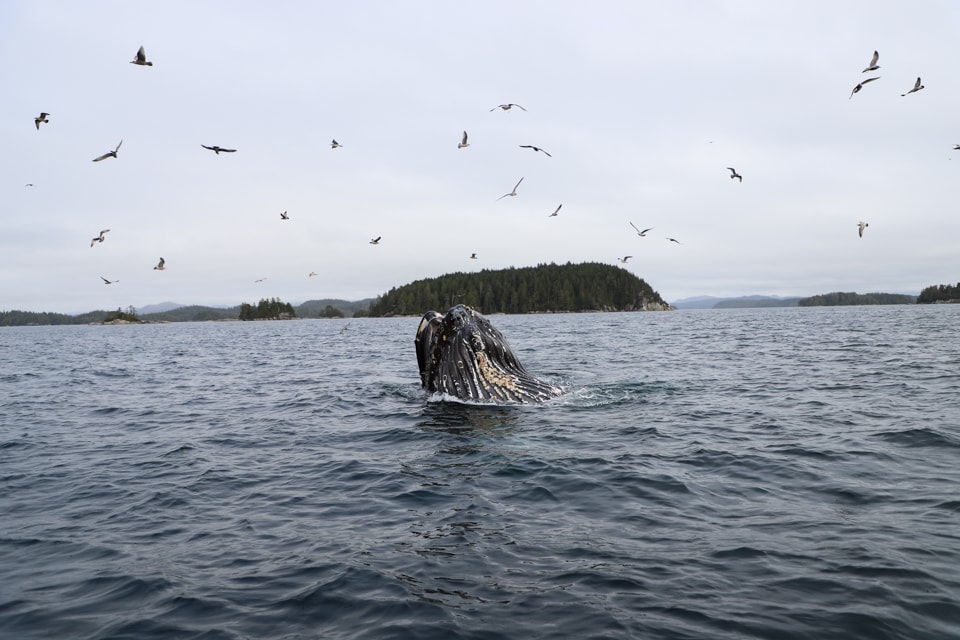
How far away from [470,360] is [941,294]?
221852 millimetres

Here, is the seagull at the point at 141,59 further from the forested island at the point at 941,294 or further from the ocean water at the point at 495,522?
the forested island at the point at 941,294

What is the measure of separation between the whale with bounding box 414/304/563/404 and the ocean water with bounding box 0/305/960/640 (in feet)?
1.36

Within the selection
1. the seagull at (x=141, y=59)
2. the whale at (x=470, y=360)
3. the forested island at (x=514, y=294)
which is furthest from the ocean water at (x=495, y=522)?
the forested island at (x=514, y=294)

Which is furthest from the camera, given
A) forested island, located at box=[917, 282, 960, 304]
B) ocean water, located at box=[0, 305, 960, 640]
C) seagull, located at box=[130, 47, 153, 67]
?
forested island, located at box=[917, 282, 960, 304]

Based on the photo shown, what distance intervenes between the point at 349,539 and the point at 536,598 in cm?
229

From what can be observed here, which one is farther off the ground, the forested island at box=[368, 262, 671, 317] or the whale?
the forested island at box=[368, 262, 671, 317]

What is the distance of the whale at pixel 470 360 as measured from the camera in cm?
1202

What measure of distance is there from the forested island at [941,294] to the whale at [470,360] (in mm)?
216862

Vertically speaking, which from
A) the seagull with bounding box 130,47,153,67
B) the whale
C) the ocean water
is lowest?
the ocean water

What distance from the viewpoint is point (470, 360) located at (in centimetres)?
1209

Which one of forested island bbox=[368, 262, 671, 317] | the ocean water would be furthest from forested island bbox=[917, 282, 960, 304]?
the ocean water

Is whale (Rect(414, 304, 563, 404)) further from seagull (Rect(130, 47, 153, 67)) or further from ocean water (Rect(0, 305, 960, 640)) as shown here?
seagull (Rect(130, 47, 153, 67))

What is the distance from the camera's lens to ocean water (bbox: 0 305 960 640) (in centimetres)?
471

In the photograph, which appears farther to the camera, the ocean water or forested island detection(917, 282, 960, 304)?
forested island detection(917, 282, 960, 304)
